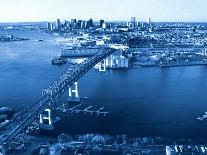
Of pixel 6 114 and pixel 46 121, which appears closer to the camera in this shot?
pixel 46 121

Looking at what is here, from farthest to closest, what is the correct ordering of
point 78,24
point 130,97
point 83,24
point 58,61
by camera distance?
point 78,24 < point 83,24 < point 58,61 < point 130,97

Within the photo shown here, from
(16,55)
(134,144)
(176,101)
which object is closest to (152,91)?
(176,101)

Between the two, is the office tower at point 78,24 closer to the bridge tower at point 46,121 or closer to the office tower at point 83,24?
the office tower at point 83,24

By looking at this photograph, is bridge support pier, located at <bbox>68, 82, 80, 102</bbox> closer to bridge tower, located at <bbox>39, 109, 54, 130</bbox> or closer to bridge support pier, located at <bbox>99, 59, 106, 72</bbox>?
bridge tower, located at <bbox>39, 109, 54, 130</bbox>

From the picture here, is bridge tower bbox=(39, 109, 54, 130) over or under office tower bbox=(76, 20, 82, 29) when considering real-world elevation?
under

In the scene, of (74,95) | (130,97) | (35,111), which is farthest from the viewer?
(74,95)

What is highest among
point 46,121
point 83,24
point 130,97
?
point 83,24

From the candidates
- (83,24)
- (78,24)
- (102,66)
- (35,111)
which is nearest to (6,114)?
(35,111)

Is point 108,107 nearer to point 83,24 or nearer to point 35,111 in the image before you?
point 35,111

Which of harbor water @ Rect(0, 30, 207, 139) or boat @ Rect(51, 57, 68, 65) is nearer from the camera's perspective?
harbor water @ Rect(0, 30, 207, 139)

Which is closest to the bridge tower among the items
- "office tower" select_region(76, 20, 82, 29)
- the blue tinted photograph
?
the blue tinted photograph

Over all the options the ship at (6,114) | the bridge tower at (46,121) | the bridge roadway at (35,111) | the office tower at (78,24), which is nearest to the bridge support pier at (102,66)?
the bridge roadway at (35,111)
